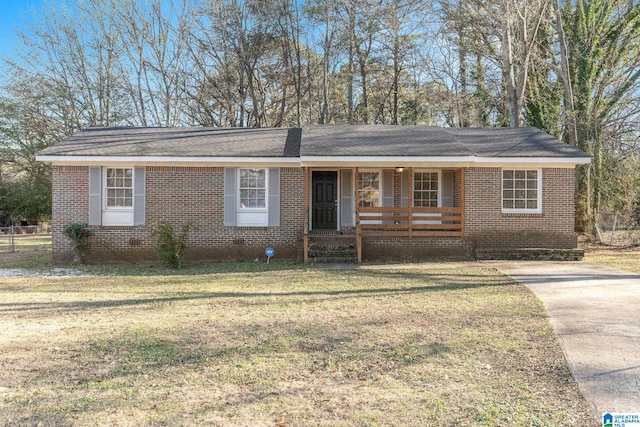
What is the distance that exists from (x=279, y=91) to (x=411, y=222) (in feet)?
56.9

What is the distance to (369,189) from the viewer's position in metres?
14.4

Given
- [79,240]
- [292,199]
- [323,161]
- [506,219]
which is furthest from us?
[506,219]

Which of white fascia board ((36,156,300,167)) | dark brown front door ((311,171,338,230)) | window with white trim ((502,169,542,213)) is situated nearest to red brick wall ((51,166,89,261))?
white fascia board ((36,156,300,167))

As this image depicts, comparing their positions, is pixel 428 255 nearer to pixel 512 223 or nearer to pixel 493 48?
pixel 512 223

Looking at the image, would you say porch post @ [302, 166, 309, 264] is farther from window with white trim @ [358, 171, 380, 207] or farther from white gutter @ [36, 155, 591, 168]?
window with white trim @ [358, 171, 380, 207]

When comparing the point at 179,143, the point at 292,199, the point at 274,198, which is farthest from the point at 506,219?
the point at 179,143

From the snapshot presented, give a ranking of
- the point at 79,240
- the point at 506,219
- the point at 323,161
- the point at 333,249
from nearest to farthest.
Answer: the point at 79,240
the point at 323,161
the point at 333,249
the point at 506,219

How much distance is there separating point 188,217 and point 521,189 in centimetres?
1021

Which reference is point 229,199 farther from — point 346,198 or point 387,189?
point 387,189

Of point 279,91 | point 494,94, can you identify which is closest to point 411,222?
point 494,94

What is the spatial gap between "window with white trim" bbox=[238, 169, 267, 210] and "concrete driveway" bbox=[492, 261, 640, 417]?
23.5 ft

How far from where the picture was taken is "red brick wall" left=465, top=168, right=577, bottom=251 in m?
13.3

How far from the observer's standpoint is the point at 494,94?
79.3 feet

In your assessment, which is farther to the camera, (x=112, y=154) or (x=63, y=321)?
(x=112, y=154)
